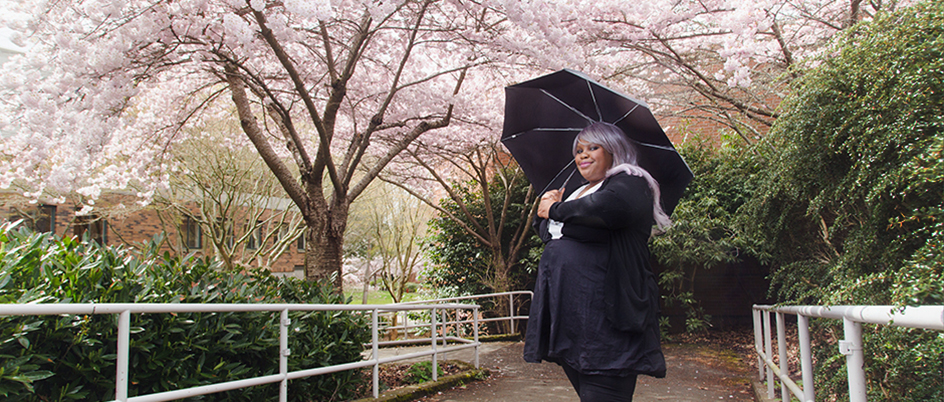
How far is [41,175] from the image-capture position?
33.6 feet

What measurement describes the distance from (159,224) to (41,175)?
9115mm

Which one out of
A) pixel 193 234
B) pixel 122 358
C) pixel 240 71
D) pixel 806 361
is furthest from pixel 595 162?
pixel 193 234

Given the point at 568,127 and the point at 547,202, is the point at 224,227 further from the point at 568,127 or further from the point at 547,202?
the point at 547,202

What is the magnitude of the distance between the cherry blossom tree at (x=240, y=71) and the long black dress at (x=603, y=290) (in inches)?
152

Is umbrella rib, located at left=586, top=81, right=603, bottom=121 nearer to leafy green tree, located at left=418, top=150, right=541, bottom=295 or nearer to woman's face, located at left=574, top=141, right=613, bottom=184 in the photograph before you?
woman's face, located at left=574, top=141, right=613, bottom=184

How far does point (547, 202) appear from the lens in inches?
87.3

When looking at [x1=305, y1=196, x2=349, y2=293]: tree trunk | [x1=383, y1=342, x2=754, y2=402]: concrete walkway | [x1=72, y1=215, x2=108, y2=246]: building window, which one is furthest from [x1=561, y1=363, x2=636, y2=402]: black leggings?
[x1=72, y1=215, x2=108, y2=246]: building window

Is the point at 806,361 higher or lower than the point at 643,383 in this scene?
higher

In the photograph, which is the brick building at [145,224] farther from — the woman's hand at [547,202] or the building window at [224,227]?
the woman's hand at [547,202]

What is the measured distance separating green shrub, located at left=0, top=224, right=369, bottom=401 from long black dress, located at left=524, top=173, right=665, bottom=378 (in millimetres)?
2082

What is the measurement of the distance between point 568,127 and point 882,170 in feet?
5.34

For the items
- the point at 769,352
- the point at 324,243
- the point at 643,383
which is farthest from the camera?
the point at 324,243

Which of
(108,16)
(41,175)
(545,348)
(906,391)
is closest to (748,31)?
(906,391)

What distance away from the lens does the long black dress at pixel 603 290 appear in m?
1.88
